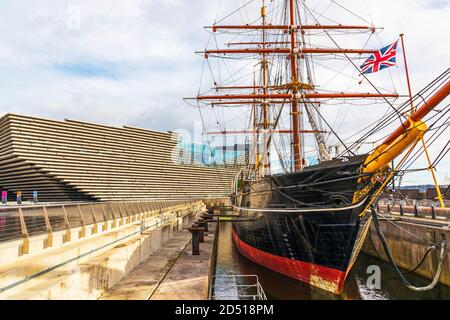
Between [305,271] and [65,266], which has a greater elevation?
[65,266]

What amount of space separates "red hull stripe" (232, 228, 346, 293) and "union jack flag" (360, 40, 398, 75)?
904 centimetres

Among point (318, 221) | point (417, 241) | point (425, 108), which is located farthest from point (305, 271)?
point (425, 108)

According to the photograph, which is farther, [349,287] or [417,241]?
[417,241]

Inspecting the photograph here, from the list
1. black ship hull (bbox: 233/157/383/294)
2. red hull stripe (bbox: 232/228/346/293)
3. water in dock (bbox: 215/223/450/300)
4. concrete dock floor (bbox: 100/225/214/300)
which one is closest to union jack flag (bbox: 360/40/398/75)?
black ship hull (bbox: 233/157/383/294)

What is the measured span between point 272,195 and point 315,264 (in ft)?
11.1

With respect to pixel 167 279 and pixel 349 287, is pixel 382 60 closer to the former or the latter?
pixel 349 287

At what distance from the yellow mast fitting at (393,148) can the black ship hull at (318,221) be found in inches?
15.3

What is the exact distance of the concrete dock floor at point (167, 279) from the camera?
23.7 ft

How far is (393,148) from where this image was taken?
9.09 m

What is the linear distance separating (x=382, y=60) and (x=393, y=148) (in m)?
6.89

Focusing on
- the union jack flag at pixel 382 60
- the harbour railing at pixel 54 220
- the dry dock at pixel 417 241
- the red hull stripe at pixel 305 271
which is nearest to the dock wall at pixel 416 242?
the dry dock at pixel 417 241

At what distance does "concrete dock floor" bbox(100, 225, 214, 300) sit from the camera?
7.23 metres

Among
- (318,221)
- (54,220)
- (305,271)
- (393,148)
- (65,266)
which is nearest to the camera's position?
(65,266)
